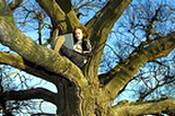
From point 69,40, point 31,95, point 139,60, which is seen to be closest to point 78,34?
point 69,40

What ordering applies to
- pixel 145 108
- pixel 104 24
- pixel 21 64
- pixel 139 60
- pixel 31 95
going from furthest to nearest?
pixel 31 95
pixel 145 108
pixel 139 60
pixel 104 24
pixel 21 64

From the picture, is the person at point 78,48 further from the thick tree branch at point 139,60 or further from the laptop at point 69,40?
the thick tree branch at point 139,60

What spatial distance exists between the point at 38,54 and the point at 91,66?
2.00 meters

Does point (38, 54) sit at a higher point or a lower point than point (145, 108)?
higher

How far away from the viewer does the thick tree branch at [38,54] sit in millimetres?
9258

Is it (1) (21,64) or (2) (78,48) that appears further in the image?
(1) (21,64)

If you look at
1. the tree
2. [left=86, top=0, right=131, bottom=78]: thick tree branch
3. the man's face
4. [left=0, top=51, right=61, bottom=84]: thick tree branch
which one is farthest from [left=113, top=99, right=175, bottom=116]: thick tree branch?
the man's face

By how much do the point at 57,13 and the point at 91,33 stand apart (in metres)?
1.02

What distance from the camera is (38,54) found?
988 cm

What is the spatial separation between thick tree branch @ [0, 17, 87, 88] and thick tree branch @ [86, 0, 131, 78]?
962 mm

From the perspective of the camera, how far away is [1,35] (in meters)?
9.24

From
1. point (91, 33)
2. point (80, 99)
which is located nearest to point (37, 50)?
point (80, 99)

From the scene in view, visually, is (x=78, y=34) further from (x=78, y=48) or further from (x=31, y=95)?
(x=31, y=95)

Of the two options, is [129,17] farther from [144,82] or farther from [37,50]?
[37,50]
